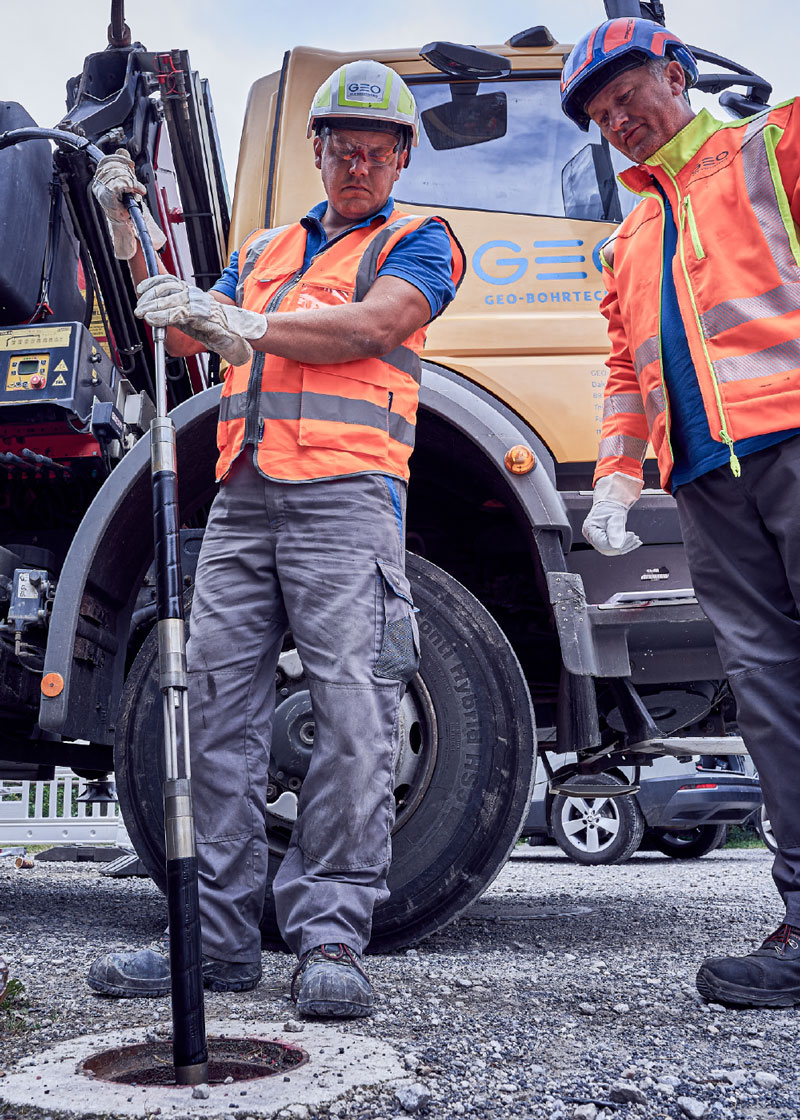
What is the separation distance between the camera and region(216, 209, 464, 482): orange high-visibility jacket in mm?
2188

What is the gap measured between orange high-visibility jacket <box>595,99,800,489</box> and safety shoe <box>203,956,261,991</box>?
1.41 meters

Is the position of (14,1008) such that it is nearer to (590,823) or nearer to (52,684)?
(52,684)

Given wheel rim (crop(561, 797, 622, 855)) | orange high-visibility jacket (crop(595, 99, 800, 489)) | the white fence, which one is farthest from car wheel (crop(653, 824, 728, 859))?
orange high-visibility jacket (crop(595, 99, 800, 489))

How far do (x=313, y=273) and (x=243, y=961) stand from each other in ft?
5.00

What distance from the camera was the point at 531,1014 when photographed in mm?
1848

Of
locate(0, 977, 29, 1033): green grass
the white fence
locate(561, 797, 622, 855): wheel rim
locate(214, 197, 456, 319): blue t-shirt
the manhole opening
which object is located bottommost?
locate(561, 797, 622, 855): wheel rim

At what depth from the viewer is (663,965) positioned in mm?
2389

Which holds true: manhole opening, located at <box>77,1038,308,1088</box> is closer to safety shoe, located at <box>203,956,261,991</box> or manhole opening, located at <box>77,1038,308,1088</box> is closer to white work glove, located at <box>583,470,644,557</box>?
safety shoe, located at <box>203,956,261,991</box>

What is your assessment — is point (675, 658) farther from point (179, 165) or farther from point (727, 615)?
point (179, 165)

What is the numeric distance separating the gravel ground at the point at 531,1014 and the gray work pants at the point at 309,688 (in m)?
0.21

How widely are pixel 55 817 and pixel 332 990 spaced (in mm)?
6141

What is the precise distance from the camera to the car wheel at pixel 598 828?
691 centimetres

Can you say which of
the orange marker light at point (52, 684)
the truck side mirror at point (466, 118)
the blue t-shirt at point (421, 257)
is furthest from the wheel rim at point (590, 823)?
the blue t-shirt at point (421, 257)

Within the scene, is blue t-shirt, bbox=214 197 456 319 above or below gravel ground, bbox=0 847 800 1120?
above
